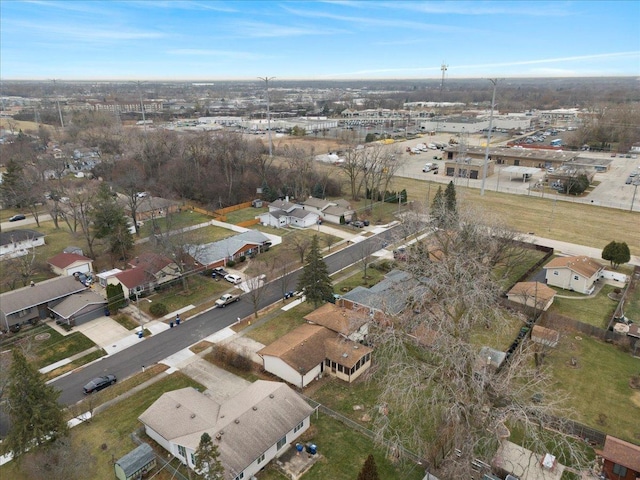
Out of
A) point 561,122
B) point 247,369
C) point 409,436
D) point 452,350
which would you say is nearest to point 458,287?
point 452,350

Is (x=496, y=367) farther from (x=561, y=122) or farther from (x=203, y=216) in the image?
(x=561, y=122)

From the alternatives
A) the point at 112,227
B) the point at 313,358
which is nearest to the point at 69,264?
the point at 112,227

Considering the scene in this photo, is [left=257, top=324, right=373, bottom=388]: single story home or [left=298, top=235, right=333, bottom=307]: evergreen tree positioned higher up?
[left=298, top=235, right=333, bottom=307]: evergreen tree

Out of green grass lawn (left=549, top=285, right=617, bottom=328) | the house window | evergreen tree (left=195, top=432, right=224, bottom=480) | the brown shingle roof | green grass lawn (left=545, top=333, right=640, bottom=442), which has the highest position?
evergreen tree (left=195, top=432, right=224, bottom=480)

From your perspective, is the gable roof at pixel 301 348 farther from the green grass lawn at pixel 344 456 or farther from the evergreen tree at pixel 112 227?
the evergreen tree at pixel 112 227

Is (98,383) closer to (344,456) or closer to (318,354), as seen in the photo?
(318,354)

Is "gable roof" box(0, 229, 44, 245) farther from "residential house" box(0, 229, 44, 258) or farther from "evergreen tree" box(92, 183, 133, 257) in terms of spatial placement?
"evergreen tree" box(92, 183, 133, 257)

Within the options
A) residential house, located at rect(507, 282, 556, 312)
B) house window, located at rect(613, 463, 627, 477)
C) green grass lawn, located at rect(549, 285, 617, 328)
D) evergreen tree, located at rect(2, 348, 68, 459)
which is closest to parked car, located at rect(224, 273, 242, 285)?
evergreen tree, located at rect(2, 348, 68, 459)

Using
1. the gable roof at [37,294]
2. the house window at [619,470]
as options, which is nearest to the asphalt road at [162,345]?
the gable roof at [37,294]

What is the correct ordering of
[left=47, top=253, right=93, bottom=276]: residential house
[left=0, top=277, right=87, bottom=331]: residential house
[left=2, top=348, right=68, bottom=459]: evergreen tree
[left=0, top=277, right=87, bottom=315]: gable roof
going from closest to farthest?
[left=2, top=348, right=68, bottom=459]: evergreen tree, [left=0, top=277, right=87, bottom=331]: residential house, [left=0, top=277, right=87, bottom=315]: gable roof, [left=47, top=253, right=93, bottom=276]: residential house
